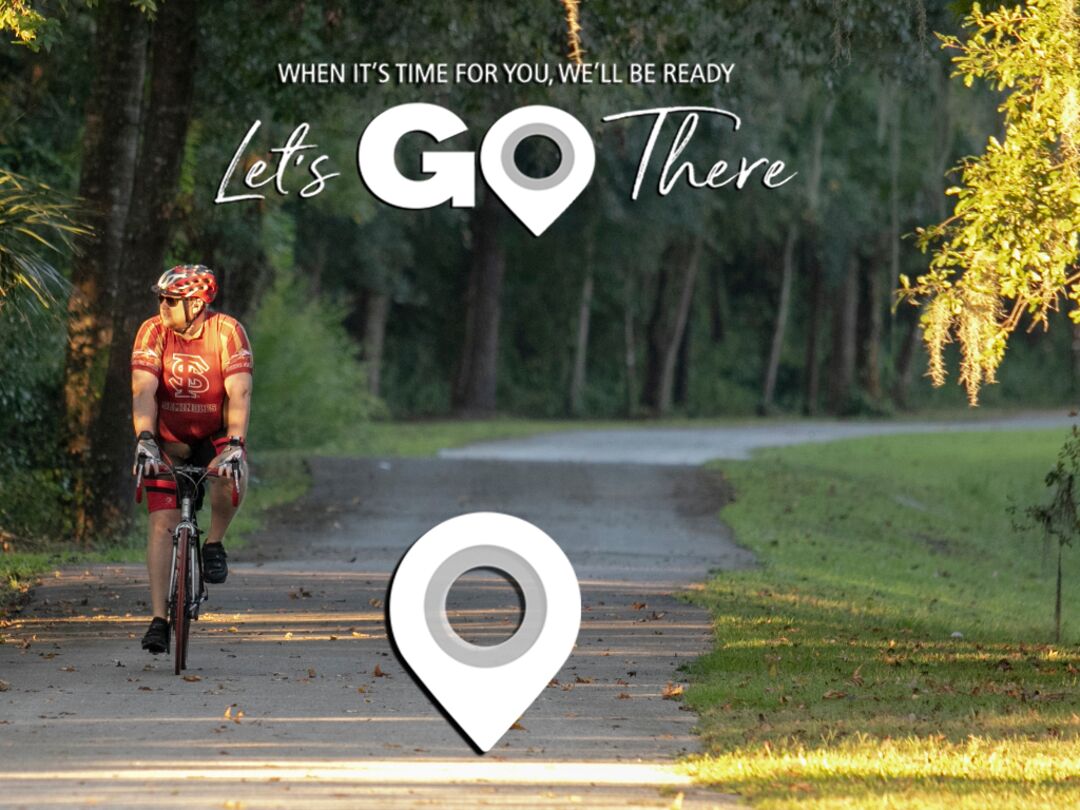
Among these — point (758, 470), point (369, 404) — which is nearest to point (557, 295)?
point (369, 404)

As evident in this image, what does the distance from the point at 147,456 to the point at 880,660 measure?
4517 millimetres

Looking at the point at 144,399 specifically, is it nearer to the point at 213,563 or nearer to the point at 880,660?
the point at 213,563

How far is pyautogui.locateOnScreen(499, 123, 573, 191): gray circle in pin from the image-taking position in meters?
20.8

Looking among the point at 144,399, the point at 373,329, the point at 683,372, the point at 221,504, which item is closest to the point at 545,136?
the point at 221,504

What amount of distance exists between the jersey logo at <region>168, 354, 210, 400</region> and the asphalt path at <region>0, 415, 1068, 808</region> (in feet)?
4.81

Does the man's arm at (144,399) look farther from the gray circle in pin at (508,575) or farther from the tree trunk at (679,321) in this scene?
the tree trunk at (679,321)

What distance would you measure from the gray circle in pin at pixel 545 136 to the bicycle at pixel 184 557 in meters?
11.0

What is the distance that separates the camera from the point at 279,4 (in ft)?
56.6

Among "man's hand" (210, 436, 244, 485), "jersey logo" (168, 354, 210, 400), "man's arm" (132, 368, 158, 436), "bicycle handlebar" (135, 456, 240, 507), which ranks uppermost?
"jersey logo" (168, 354, 210, 400)

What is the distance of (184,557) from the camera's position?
1003 cm

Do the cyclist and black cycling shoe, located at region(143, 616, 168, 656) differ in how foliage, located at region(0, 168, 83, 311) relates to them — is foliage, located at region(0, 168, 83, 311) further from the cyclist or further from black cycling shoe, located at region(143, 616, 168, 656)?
black cycling shoe, located at region(143, 616, 168, 656)

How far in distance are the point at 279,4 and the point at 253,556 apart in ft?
16.0

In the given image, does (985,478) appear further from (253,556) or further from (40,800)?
(40,800)

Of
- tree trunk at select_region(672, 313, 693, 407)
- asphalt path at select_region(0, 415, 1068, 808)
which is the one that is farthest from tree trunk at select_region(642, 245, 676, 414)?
asphalt path at select_region(0, 415, 1068, 808)
